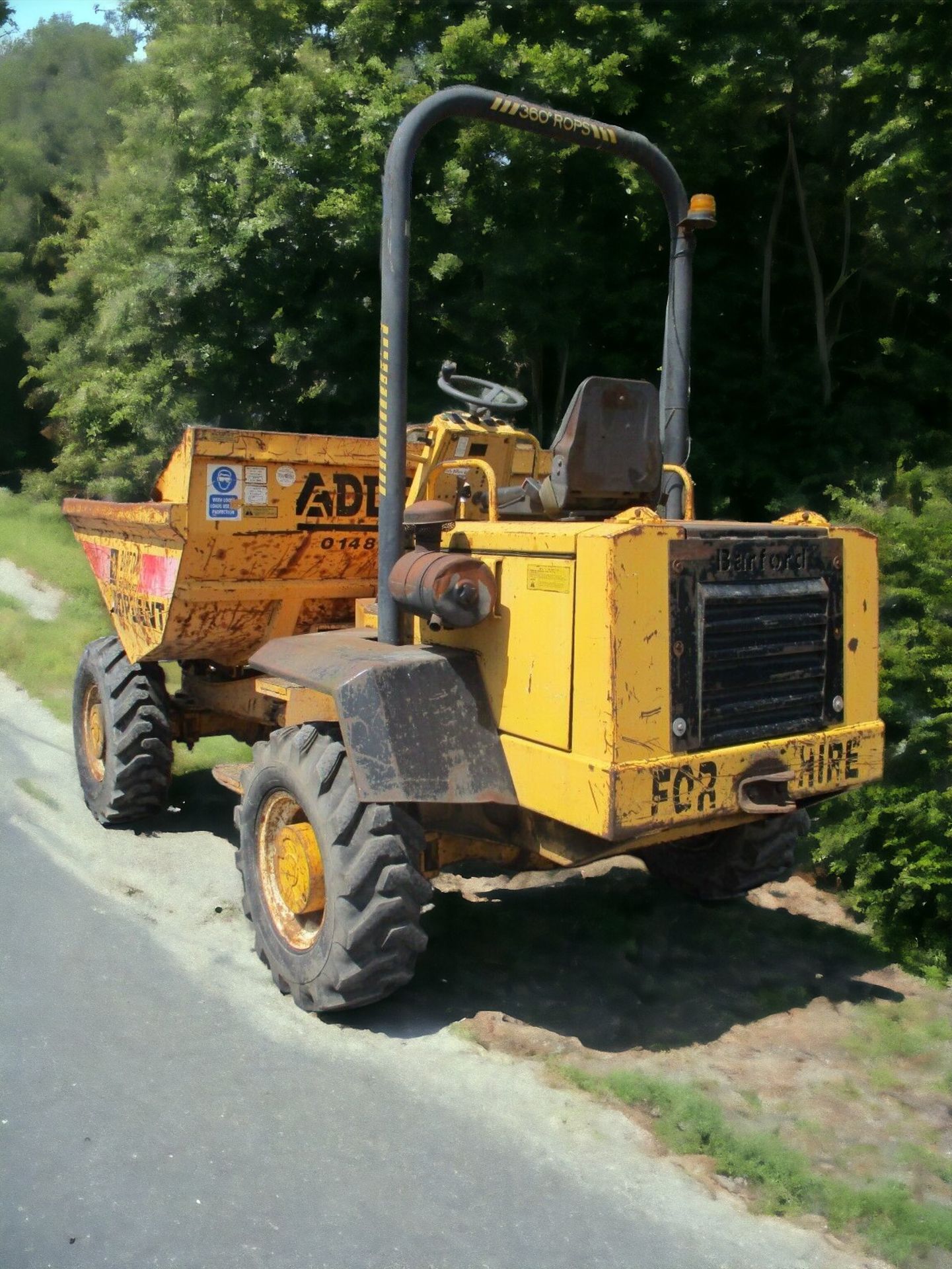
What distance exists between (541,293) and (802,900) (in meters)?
6.91

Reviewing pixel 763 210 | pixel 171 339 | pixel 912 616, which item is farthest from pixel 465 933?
pixel 171 339

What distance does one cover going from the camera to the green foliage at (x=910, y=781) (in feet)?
17.0

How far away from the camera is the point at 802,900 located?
5758 mm

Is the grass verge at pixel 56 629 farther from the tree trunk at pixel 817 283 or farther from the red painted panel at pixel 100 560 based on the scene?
the tree trunk at pixel 817 283

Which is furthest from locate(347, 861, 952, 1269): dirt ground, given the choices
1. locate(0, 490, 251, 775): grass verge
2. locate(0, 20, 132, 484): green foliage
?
locate(0, 20, 132, 484): green foliage

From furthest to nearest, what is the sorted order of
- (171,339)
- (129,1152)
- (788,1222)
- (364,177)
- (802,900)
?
1. (171,339)
2. (364,177)
3. (802,900)
4. (129,1152)
5. (788,1222)

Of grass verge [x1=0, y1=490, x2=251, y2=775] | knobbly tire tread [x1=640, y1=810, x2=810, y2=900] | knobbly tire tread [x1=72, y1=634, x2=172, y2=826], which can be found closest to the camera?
knobbly tire tread [x1=640, y1=810, x2=810, y2=900]

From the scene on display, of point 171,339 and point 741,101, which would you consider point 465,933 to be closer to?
point 741,101

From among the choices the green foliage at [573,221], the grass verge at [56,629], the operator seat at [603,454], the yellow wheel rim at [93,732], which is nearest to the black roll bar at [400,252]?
the operator seat at [603,454]

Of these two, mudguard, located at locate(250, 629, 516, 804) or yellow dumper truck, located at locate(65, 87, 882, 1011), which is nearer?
yellow dumper truck, located at locate(65, 87, 882, 1011)

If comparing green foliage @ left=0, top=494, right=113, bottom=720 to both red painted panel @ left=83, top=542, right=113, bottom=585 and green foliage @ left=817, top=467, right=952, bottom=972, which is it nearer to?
red painted panel @ left=83, top=542, right=113, bottom=585

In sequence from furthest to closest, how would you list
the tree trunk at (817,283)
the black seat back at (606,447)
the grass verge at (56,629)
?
1. the tree trunk at (817,283)
2. the grass verge at (56,629)
3. the black seat back at (606,447)

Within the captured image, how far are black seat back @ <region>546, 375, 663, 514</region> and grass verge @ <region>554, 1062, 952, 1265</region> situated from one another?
213cm

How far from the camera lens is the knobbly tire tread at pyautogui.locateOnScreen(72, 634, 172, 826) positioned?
20.8ft
